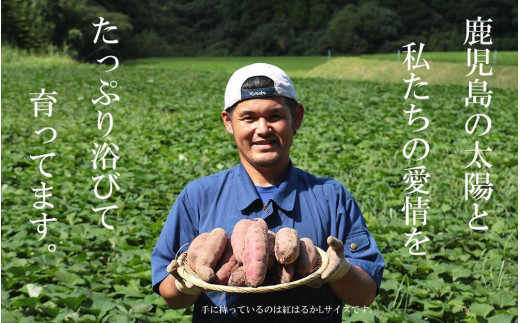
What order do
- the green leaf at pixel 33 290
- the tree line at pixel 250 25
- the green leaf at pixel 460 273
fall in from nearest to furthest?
the green leaf at pixel 33 290
the green leaf at pixel 460 273
the tree line at pixel 250 25

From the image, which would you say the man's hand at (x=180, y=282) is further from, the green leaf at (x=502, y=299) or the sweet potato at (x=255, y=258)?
the green leaf at (x=502, y=299)

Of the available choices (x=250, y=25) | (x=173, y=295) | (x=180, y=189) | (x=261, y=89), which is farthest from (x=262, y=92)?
(x=250, y=25)

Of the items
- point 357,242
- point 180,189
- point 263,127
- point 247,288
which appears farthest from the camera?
point 180,189

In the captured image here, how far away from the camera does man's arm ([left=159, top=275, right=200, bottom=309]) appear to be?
6.45ft

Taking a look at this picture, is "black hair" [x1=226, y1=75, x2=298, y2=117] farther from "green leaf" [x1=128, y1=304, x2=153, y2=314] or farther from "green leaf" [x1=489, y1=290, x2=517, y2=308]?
"green leaf" [x1=489, y1=290, x2=517, y2=308]

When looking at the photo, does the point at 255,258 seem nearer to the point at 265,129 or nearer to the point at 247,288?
the point at 247,288

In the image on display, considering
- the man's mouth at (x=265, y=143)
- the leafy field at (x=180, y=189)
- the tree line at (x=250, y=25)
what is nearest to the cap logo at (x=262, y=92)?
the man's mouth at (x=265, y=143)

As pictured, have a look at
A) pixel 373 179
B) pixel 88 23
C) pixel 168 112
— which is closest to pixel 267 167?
pixel 373 179

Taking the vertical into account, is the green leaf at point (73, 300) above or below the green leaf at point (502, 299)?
above

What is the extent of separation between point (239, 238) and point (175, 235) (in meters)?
0.30

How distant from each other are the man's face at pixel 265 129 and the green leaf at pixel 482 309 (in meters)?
2.17

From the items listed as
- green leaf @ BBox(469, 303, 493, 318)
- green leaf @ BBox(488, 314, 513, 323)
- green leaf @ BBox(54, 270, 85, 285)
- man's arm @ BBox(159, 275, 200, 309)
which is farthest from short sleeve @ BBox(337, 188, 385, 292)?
green leaf @ BBox(54, 270, 85, 285)

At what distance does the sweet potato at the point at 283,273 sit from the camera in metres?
1.79

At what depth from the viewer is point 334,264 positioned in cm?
174
